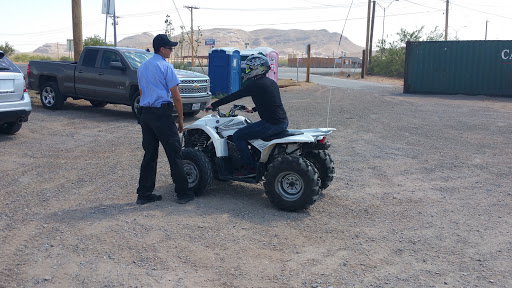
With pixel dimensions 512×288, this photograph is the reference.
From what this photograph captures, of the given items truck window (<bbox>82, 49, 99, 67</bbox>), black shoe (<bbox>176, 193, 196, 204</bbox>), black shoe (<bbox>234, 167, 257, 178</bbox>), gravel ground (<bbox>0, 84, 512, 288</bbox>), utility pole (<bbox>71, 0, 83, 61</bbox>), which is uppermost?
utility pole (<bbox>71, 0, 83, 61</bbox>)

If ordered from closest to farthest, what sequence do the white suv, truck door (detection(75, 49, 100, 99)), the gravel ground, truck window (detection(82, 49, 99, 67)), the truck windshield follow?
the gravel ground
the white suv
the truck windshield
truck door (detection(75, 49, 100, 99))
truck window (detection(82, 49, 99, 67))

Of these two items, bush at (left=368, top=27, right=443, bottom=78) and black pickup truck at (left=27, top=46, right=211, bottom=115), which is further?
bush at (left=368, top=27, right=443, bottom=78)

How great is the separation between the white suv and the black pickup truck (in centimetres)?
362

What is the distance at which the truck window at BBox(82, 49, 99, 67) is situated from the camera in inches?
595

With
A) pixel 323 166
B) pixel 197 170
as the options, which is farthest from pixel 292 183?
pixel 197 170

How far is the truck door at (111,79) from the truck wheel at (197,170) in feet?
25.9

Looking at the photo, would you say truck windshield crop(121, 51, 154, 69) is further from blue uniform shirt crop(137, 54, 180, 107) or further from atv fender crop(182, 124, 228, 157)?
blue uniform shirt crop(137, 54, 180, 107)

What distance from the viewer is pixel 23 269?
4645 mm

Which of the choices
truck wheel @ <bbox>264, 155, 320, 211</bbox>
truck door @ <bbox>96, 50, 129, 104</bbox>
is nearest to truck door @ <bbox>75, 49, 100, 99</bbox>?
truck door @ <bbox>96, 50, 129, 104</bbox>

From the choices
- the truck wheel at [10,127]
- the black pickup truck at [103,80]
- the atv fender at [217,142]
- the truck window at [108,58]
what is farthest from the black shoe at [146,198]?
the truck window at [108,58]

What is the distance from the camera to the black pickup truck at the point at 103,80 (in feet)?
46.5

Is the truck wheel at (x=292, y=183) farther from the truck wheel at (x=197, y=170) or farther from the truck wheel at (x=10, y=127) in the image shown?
the truck wheel at (x=10, y=127)

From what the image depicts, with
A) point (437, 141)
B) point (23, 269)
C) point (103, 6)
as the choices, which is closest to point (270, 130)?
point (23, 269)

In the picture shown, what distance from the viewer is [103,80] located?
1473cm
